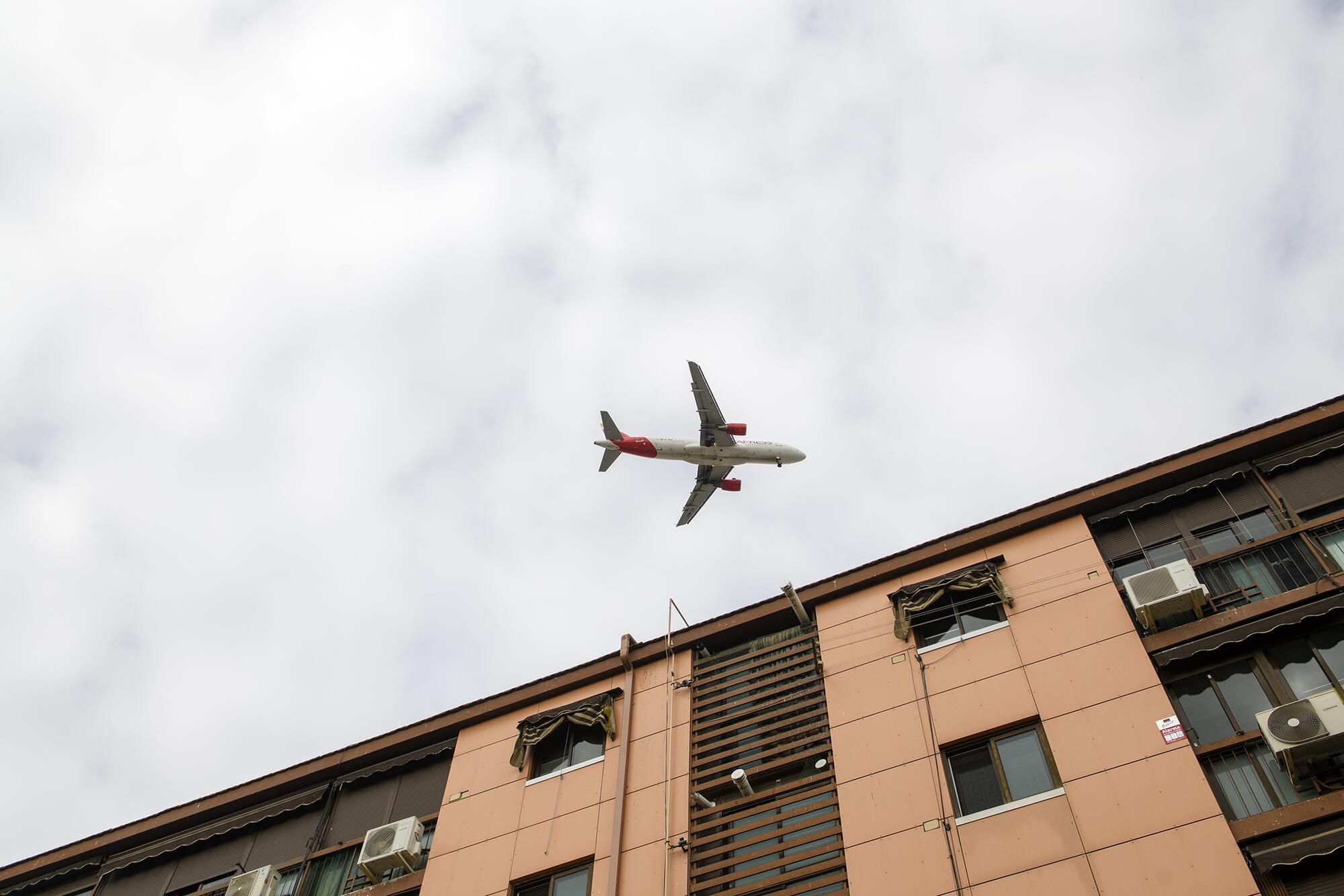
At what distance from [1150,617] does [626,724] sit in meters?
11.2

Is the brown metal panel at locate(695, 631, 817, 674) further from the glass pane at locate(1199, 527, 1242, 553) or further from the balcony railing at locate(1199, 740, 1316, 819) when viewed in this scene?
the balcony railing at locate(1199, 740, 1316, 819)

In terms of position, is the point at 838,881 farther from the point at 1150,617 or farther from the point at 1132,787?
the point at 1150,617

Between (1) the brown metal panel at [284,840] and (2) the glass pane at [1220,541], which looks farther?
(1) the brown metal panel at [284,840]

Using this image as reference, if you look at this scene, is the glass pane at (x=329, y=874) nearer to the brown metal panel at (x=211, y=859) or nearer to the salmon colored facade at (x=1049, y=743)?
the brown metal panel at (x=211, y=859)

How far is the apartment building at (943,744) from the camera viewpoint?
1600 centimetres

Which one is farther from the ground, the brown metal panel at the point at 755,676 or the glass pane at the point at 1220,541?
the glass pane at the point at 1220,541

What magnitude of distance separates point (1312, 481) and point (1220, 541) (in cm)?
220

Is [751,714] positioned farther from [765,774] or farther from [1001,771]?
[1001,771]

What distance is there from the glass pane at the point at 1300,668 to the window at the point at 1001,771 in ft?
13.5

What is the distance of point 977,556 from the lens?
22453mm

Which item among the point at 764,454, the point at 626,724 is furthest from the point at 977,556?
the point at 764,454

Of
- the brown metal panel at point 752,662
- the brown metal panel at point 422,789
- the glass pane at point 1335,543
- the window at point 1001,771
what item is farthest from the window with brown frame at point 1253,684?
the brown metal panel at point 422,789

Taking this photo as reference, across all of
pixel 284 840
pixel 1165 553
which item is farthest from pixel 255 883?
pixel 1165 553

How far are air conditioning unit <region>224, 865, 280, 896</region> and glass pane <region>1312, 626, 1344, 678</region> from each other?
75.0ft
